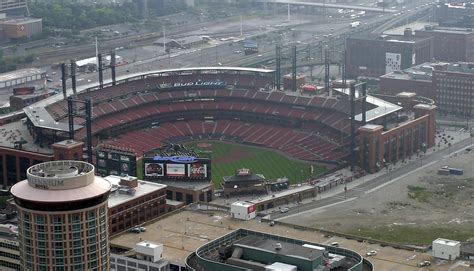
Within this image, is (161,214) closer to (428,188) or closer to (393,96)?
(428,188)

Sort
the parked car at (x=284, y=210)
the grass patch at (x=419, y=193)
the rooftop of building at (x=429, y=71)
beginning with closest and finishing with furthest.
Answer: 1. the parked car at (x=284, y=210)
2. the grass patch at (x=419, y=193)
3. the rooftop of building at (x=429, y=71)

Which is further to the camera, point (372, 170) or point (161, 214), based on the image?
point (372, 170)

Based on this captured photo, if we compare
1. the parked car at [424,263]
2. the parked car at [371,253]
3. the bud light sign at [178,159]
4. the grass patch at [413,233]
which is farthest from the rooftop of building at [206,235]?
the bud light sign at [178,159]

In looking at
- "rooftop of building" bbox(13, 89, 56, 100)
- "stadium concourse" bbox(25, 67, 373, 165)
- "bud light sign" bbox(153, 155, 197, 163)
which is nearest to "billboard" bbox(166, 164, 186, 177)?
"bud light sign" bbox(153, 155, 197, 163)

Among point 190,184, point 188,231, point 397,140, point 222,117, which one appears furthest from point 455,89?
point 188,231

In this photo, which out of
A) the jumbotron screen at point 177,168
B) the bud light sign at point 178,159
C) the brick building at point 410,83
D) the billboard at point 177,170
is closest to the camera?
the bud light sign at point 178,159

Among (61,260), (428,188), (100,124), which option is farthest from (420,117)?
(61,260)

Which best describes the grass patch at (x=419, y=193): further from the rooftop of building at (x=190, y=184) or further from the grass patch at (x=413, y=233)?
the rooftop of building at (x=190, y=184)
